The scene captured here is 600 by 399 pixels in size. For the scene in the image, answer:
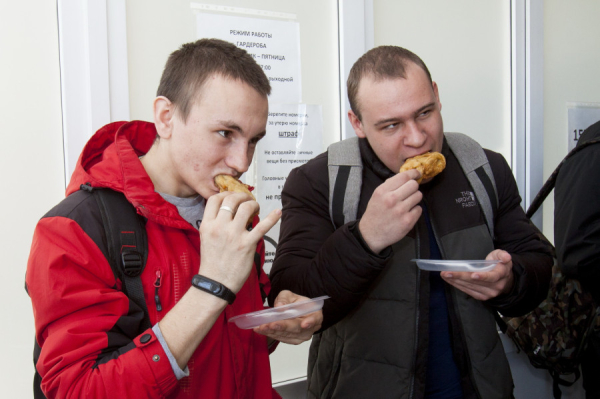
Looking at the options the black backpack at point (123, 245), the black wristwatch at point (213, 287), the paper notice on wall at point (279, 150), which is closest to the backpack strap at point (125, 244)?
the black backpack at point (123, 245)

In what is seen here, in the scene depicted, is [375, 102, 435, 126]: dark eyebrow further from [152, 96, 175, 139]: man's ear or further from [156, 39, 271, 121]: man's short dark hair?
[152, 96, 175, 139]: man's ear

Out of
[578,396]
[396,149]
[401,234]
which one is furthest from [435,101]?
[578,396]

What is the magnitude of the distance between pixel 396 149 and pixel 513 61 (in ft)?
6.57

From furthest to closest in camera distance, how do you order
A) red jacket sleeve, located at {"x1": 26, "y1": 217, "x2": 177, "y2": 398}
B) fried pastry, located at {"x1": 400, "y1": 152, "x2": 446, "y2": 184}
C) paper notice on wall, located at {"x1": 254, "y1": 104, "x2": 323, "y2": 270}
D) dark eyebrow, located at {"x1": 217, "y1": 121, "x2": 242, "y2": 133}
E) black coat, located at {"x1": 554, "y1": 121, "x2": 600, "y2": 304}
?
paper notice on wall, located at {"x1": 254, "y1": 104, "x2": 323, "y2": 270} < black coat, located at {"x1": 554, "y1": 121, "x2": 600, "y2": 304} < fried pastry, located at {"x1": 400, "y1": 152, "x2": 446, "y2": 184} < dark eyebrow, located at {"x1": 217, "y1": 121, "x2": 242, "y2": 133} < red jacket sleeve, located at {"x1": 26, "y1": 217, "x2": 177, "y2": 398}

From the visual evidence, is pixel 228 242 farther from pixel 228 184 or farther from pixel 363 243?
pixel 363 243

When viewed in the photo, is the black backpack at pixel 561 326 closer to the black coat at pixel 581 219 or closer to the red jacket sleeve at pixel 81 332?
the black coat at pixel 581 219

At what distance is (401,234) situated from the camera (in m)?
1.48

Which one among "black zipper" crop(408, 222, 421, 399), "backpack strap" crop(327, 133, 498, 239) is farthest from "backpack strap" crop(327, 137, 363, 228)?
"black zipper" crop(408, 222, 421, 399)

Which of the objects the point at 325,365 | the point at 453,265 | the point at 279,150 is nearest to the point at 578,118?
the point at 279,150

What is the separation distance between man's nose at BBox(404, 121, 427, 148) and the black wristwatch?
3.22 ft

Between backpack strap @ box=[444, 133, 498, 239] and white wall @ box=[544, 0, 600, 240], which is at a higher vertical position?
white wall @ box=[544, 0, 600, 240]

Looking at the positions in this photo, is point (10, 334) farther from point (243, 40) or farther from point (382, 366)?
point (243, 40)

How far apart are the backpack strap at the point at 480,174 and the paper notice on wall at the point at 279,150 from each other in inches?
32.4

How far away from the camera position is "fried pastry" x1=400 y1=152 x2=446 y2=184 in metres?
1.62
